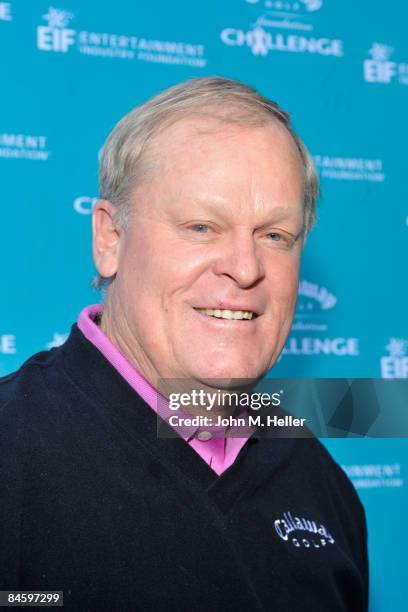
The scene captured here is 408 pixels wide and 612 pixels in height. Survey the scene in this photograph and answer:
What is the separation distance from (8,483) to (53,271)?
33.5 inches

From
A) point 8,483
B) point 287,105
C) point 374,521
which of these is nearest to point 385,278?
point 287,105

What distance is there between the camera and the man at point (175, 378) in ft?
3.15

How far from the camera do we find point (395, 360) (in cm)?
209

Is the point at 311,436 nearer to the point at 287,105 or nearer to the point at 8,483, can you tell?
the point at 8,483

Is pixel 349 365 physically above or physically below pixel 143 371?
above

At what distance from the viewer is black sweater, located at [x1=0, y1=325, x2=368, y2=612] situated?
37.0 inches

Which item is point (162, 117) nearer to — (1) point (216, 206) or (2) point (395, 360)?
(1) point (216, 206)

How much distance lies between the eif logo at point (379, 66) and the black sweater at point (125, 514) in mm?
1396

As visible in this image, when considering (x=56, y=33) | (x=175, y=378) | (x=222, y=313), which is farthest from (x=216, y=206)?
(x=56, y=33)

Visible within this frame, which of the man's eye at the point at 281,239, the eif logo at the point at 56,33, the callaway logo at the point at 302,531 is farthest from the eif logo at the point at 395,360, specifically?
the eif logo at the point at 56,33

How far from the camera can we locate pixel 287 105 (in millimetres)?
2000

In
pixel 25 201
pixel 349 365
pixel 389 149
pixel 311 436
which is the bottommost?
pixel 311 436

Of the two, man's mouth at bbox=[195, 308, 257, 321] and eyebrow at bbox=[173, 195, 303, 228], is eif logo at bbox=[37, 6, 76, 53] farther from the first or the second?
man's mouth at bbox=[195, 308, 257, 321]

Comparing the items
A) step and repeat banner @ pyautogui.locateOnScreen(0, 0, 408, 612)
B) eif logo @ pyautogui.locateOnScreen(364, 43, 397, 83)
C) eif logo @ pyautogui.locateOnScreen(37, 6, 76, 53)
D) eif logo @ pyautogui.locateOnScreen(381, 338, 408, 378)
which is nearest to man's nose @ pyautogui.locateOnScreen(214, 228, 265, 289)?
step and repeat banner @ pyautogui.locateOnScreen(0, 0, 408, 612)
